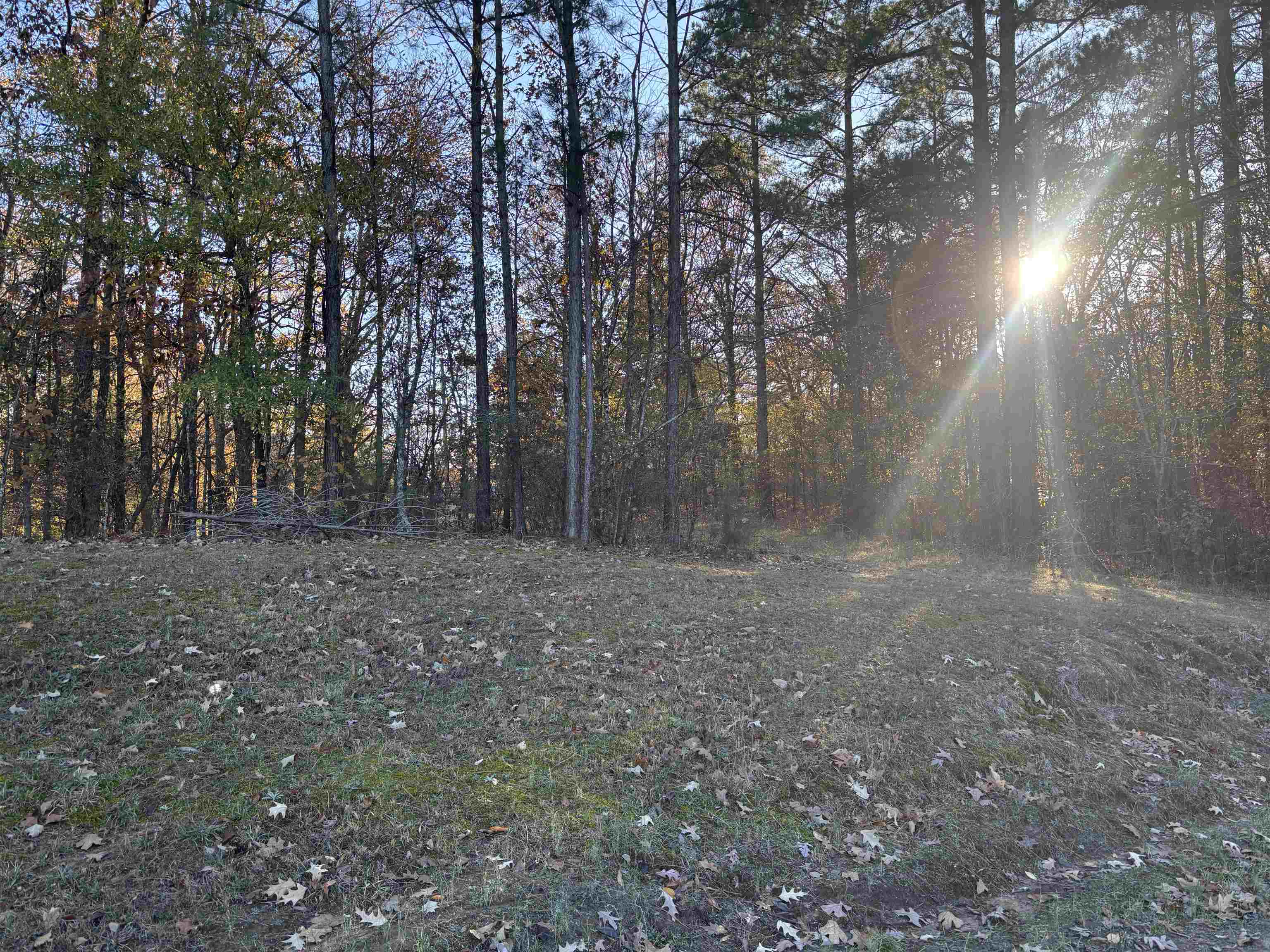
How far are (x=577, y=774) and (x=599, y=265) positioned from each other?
13456 mm

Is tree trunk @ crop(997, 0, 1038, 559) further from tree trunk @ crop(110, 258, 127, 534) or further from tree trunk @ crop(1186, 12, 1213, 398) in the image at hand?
tree trunk @ crop(110, 258, 127, 534)

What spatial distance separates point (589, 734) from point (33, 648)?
3916mm

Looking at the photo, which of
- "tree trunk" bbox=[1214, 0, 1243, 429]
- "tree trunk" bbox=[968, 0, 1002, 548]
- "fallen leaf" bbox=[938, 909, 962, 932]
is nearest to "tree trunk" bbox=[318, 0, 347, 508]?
"fallen leaf" bbox=[938, 909, 962, 932]

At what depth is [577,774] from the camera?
4562 mm

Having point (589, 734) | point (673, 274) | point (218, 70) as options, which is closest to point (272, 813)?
point (589, 734)

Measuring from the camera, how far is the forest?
41.6ft

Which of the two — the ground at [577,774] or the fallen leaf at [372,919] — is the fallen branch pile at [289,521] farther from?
the fallen leaf at [372,919]

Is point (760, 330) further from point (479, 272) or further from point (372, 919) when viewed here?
point (372, 919)

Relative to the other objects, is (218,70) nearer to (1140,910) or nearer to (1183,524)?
(1140,910)

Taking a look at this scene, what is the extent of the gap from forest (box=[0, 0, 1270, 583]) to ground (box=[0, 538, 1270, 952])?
5.25 metres

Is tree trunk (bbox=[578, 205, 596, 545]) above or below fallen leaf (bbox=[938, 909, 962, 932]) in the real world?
above

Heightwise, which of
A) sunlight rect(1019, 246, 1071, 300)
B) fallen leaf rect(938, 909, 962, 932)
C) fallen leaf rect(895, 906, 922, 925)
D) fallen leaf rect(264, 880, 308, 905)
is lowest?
fallen leaf rect(938, 909, 962, 932)

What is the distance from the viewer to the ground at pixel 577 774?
3.46 m

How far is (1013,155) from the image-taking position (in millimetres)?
14953
